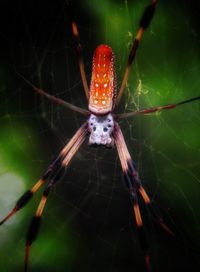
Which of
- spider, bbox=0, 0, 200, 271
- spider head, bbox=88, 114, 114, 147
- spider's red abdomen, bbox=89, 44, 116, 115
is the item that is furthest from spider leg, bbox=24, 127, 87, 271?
spider's red abdomen, bbox=89, 44, 116, 115

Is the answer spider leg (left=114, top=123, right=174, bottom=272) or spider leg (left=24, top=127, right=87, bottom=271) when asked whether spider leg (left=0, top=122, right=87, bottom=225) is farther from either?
spider leg (left=114, top=123, right=174, bottom=272)

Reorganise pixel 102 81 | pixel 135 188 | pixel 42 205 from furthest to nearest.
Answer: pixel 135 188, pixel 42 205, pixel 102 81

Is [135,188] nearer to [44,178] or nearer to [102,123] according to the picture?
[102,123]

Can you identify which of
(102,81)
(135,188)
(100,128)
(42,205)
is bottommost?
(42,205)

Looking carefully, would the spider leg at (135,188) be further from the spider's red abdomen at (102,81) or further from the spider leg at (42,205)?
the spider's red abdomen at (102,81)

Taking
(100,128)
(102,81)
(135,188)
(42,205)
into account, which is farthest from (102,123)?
(42,205)

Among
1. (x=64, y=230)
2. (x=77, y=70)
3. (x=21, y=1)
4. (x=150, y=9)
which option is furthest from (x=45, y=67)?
(x=150, y=9)

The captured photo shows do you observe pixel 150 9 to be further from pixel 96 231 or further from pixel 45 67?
pixel 96 231
